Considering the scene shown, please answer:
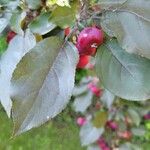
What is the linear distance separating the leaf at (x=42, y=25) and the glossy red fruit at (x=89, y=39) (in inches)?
3.9

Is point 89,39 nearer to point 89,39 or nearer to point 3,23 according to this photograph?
point 89,39

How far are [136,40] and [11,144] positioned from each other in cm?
311

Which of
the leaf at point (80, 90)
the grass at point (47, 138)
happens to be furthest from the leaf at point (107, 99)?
the grass at point (47, 138)

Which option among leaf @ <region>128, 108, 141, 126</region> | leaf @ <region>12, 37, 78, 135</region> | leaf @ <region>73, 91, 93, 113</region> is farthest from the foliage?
leaf @ <region>128, 108, 141, 126</region>

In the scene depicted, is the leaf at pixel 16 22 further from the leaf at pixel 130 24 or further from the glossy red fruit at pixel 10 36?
the leaf at pixel 130 24

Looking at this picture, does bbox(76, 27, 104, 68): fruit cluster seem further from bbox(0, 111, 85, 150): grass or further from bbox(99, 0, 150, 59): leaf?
bbox(0, 111, 85, 150): grass

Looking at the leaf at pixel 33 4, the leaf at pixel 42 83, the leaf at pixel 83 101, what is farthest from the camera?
the leaf at pixel 83 101

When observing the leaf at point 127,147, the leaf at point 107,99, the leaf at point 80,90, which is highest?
the leaf at point 107,99

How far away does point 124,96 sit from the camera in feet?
2.74

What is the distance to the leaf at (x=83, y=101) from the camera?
2.48 m

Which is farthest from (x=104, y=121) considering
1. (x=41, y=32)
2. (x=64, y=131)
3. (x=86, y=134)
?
(x=64, y=131)

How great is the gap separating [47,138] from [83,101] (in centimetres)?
154

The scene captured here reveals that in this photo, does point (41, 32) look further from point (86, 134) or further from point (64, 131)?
point (64, 131)

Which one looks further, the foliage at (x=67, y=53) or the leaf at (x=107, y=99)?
the leaf at (x=107, y=99)
